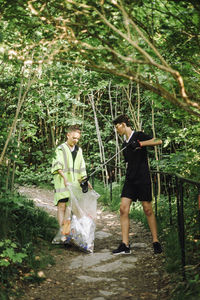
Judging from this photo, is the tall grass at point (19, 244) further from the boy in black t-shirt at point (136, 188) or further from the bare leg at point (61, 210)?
the boy in black t-shirt at point (136, 188)

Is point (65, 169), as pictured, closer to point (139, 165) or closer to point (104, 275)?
point (139, 165)

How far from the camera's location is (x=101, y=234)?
5461 mm

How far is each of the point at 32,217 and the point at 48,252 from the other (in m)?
0.56

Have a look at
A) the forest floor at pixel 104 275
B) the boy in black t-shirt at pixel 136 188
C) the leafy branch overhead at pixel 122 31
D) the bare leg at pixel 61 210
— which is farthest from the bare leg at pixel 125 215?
the leafy branch overhead at pixel 122 31

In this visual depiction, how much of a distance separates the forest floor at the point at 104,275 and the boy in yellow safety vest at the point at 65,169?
0.60 metres

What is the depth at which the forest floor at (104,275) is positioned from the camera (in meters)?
3.04

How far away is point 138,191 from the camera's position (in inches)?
168

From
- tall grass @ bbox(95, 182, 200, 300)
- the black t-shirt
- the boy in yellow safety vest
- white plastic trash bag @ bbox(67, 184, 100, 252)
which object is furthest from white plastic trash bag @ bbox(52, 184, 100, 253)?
tall grass @ bbox(95, 182, 200, 300)

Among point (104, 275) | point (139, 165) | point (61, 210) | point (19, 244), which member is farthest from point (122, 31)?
point (61, 210)

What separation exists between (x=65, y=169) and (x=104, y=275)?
1801mm

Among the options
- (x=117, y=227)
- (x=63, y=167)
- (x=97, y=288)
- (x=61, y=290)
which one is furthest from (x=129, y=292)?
(x=117, y=227)

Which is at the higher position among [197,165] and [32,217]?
[197,165]

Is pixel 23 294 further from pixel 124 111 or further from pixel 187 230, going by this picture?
pixel 124 111

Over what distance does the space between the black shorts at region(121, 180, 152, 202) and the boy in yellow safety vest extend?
77cm
